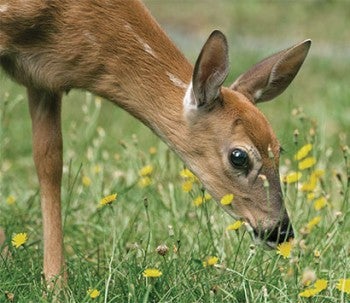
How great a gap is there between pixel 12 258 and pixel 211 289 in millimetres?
941

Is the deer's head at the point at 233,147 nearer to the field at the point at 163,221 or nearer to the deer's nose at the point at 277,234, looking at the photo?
the deer's nose at the point at 277,234

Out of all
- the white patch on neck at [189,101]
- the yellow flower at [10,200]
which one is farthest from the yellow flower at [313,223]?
the yellow flower at [10,200]

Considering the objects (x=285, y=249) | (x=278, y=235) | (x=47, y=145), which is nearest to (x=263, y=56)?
(x=47, y=145)

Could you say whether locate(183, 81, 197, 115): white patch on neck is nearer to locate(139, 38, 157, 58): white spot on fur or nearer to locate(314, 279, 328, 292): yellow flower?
locate(139, 38, 157, 58): white spot on fur

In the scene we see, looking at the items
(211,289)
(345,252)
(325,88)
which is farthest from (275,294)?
(325,88)

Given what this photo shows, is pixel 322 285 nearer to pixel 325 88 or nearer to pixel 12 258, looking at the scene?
pixel 12 258

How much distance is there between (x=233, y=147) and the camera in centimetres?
465

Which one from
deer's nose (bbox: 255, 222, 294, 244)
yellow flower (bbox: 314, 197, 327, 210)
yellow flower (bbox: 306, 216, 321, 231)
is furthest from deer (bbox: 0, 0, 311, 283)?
yellow flower (bbox: 314, 197, 327, 210)

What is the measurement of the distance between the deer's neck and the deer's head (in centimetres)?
8

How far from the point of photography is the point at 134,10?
192 inches

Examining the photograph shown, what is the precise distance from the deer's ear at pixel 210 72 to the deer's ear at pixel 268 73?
246 millimetres

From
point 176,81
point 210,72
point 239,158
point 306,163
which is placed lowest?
point 306,163

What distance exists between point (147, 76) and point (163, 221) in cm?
89

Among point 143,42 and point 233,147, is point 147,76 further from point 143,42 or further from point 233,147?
point 233,147
